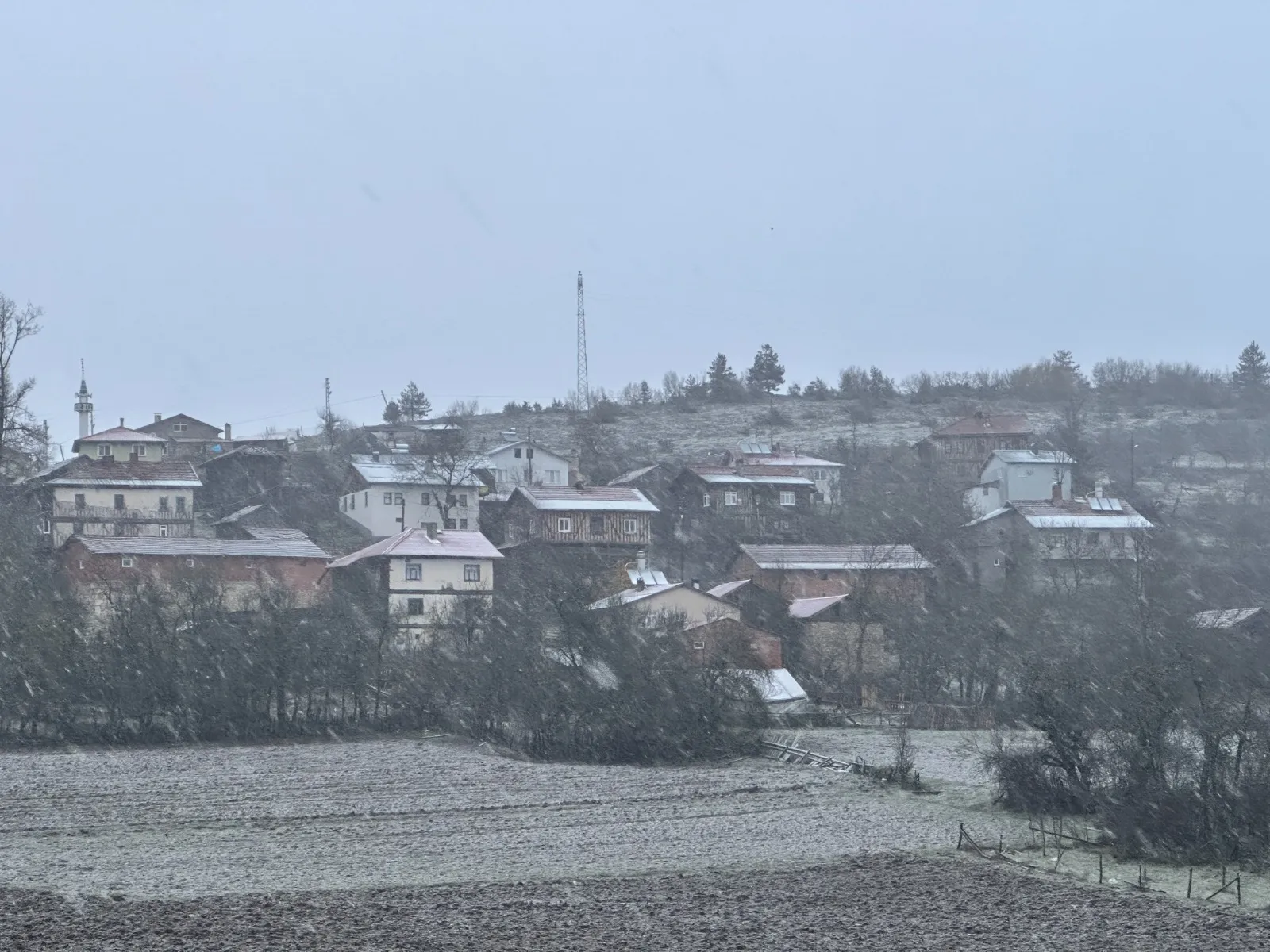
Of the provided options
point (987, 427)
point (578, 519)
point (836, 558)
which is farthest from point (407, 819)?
point (987, 427)

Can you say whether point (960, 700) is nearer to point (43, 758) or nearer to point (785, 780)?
point (785, 780)

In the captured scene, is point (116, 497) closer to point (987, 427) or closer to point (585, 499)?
point (585, 499)

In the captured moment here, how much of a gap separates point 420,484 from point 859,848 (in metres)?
42.7

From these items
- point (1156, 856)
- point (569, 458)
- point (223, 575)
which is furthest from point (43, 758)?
point (569, 458)

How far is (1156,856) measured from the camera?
25.5 meters

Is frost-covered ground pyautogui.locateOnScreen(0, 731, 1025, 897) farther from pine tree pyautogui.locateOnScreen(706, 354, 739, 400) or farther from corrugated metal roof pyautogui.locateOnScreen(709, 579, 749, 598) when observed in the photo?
pine tree pyautogui.locateOnScreen(706, 354, 739, 400)

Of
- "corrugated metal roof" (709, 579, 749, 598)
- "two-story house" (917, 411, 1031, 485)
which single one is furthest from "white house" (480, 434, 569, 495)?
"corrugated metal roof" (709, 579, 749, 598)

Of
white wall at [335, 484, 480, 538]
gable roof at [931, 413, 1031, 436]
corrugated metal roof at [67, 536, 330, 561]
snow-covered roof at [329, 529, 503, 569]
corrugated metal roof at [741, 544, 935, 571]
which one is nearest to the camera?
corrugated metal roof at [67, 536, 330, 561]

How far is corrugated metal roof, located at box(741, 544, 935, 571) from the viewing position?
58.6m

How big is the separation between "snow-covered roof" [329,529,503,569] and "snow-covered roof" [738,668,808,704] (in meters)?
13.2

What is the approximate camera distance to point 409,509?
66125mm

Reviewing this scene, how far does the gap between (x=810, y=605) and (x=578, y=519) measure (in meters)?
12.4

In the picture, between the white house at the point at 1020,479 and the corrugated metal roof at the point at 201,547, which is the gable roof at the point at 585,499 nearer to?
the corrugated metal roof at the point at 201,547

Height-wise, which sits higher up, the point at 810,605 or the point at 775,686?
the point at 810,605
